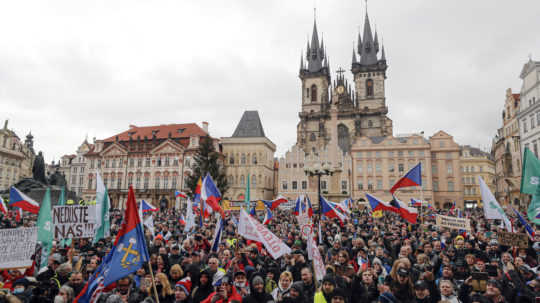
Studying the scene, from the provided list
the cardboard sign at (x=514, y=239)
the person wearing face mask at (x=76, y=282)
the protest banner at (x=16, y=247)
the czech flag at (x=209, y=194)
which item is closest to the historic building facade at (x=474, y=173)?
the cardboard sign at (x=514, y=239)

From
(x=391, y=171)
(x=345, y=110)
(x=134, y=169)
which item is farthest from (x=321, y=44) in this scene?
(x=134, y=169)

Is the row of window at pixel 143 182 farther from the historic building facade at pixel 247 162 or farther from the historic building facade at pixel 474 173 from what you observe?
the historic building facade at pixel 474 173

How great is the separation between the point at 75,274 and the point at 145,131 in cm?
6151

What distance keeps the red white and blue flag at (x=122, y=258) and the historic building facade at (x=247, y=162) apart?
5191 centimetres

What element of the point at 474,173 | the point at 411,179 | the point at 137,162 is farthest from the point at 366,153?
the point at 411,179

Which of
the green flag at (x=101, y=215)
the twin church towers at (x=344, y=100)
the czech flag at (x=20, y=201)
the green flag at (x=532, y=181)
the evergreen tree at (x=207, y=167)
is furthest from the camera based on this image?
the twin church towers at (x=344, y=100)

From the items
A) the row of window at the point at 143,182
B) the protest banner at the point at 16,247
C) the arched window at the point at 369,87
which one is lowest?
the protest banner at the point at 16,247

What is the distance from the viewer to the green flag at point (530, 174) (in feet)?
28.8

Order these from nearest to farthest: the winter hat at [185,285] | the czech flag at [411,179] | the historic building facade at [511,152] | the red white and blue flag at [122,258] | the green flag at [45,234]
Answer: the red white and blue flag at [122,258]
the winter hat at [185,285]
the green flag at [45,234]
the czech flag at [411,179]
the historic building facade at [511,152]

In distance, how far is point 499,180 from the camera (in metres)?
49.9

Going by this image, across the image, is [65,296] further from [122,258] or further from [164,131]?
[164,131]

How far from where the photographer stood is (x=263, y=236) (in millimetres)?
7004

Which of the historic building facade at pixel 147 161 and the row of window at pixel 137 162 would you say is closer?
the historic building facade at pixel 147 161

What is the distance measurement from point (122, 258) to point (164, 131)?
59.5 m
